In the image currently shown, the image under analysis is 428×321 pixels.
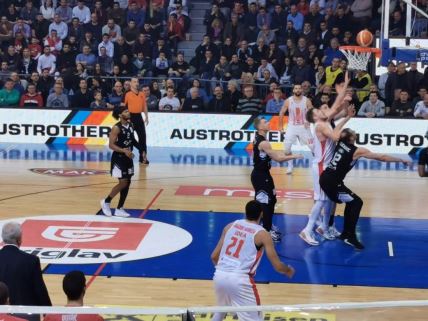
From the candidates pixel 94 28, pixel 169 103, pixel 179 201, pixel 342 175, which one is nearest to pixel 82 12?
pixel 94 28

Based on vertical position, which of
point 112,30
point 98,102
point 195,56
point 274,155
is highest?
point 112,30

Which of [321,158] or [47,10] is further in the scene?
[47,10]

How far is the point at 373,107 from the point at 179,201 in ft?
26.2

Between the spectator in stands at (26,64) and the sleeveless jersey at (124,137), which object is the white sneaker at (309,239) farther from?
the spectator in stands at (26,64)

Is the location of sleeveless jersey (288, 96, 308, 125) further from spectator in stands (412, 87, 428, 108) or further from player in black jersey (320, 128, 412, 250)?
player in black jersey (320, 128, 412, 250)

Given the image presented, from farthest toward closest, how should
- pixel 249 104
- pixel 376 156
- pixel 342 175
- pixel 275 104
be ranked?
pixel 249 104
pixel 275 104
pixel 342 175
pixel 376 156

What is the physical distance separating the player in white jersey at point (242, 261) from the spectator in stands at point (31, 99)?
1597 centimetres

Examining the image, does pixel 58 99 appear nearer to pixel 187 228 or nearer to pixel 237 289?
pixel 187 228

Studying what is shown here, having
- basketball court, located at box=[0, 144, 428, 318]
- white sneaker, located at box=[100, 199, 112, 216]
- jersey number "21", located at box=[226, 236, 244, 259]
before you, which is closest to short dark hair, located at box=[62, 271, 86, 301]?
jersey number "21", located at box=[226, 236, 244, 259]

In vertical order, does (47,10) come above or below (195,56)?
above

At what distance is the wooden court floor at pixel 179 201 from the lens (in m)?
10.8

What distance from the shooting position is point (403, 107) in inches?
903

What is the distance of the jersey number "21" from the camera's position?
8758 millimetres

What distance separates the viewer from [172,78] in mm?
25359
